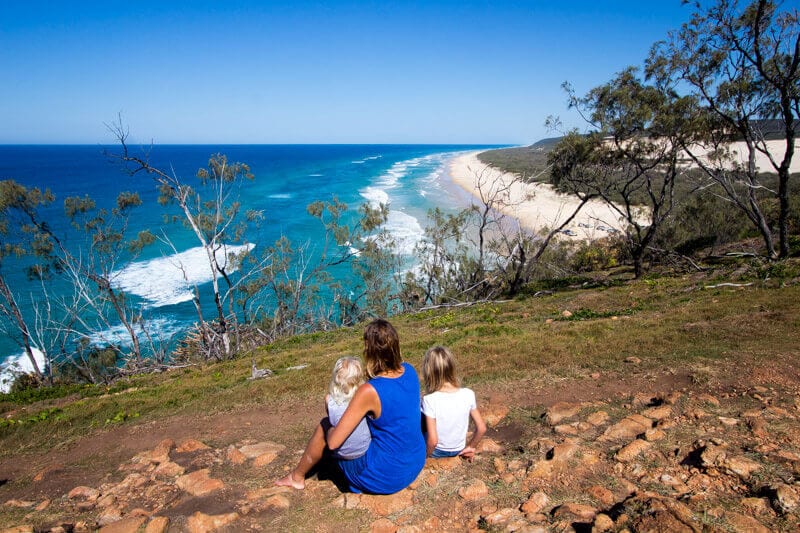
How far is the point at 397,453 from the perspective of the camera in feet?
12.1

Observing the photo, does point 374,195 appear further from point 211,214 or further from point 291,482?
point 291,482

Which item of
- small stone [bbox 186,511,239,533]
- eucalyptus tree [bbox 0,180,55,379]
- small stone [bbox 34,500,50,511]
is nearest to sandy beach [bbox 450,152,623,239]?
eucalyptus tree [bbox 0,180,55,379]

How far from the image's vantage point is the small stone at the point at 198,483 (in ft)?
14.1

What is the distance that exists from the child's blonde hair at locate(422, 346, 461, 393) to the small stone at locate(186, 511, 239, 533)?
1939mm

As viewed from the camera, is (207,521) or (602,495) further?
(207,521)

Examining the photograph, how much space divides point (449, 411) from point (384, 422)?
0.75m

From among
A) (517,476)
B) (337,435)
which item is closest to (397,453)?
(337,435)

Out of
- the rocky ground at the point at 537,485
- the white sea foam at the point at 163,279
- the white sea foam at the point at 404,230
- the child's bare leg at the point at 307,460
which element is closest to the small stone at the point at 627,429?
the rocky ground at the point at 537,485

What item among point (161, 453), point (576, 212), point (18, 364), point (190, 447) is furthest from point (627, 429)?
point (18, 364)

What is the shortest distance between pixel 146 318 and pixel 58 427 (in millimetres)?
21518

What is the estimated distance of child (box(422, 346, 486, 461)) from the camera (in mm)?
4051

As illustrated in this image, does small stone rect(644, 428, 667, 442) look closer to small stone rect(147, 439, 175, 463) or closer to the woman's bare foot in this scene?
the woman's bare foot

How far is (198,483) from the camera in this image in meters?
4.41

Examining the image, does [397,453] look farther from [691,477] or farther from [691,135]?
[691,135]
